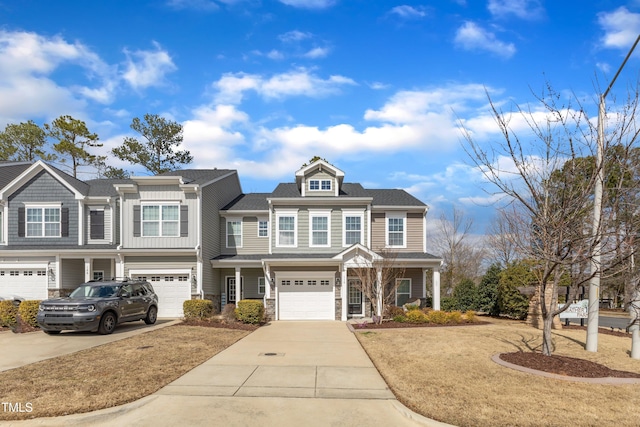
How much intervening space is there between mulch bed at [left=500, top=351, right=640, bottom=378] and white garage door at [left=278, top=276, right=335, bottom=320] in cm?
1239

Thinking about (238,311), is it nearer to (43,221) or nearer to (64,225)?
(64,225)

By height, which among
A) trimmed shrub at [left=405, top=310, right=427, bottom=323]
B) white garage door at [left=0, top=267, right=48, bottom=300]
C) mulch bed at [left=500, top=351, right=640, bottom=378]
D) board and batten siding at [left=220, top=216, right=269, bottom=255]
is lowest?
trimmed shrub at [left=405, top=310, right=427, bottom=323]

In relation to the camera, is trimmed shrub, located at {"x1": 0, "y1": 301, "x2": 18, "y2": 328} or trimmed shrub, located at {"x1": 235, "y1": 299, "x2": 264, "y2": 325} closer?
trimmed shrub, located at {"x1": 0, "y1": 301, "x2": 18, "y2": 328}

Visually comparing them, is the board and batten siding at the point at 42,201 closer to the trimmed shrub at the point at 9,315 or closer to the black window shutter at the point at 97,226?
the black window shutter at the point at 97,226

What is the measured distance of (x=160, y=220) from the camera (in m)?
22.5

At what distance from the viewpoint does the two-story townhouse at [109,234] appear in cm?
2220

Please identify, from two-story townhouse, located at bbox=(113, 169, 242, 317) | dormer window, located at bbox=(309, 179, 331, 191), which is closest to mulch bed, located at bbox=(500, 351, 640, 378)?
dormer window, located at bbox=(309, 179, 331, 191)

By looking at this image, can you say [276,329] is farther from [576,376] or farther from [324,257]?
[576,376]

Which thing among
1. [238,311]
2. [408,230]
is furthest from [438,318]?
[238,311]

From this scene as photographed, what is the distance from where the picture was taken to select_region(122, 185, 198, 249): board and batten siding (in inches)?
876

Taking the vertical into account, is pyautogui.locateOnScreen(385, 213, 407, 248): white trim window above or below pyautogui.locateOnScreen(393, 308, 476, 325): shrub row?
above

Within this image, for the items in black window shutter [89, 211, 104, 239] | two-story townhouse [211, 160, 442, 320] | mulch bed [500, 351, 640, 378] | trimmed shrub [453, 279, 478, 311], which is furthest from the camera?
trimmed shrub [453, 279, 478, 311]

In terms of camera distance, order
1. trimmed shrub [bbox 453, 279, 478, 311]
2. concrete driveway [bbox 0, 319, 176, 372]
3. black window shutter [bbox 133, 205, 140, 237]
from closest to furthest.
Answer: concrete driveway [bbox 0, 319, 176, 372]
black window shutter [bbox 133, 205, 140, 237]
trimmed shrub [bbox 453, 279, 478, 311]

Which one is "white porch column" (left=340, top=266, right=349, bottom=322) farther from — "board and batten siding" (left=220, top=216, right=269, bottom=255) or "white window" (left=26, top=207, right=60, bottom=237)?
"white window" (left=26, top=207, right=60, bottom=237)
